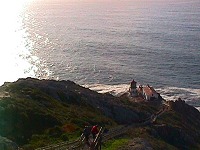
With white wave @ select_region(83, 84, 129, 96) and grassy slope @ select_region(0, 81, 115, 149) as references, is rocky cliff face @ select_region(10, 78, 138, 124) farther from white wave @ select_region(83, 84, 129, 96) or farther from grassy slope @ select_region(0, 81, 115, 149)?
white wave @ select_region(83, 84, 129, 96)

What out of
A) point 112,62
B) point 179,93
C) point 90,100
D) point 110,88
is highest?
point 112,62

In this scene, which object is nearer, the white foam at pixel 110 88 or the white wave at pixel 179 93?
the white wave at pixel 179 93

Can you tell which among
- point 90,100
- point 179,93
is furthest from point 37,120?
point 179,93

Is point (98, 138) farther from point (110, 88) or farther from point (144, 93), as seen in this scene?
point (110, 88)

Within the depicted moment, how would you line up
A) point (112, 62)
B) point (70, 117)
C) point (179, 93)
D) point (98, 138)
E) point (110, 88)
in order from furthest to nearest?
point (112, 62) → point (110, 88) → point (179, 93) → point (70, 117) → point (98, 138)

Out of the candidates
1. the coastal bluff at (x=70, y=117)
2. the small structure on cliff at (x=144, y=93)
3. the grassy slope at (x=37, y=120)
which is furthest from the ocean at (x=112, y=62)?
the grassy slope at (x=37, y=120)

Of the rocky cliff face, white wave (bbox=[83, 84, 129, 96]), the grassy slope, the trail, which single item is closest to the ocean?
white wave (bbox=[83, 84, 129, 96])

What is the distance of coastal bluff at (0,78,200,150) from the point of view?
1518 inches

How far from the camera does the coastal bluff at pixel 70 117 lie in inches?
1518

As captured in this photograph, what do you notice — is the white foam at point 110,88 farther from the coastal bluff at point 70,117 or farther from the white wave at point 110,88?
the coastal bluff at point 70,117

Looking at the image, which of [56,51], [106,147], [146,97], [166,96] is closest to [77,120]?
[106,147]

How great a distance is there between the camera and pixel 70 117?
4903 centimetres

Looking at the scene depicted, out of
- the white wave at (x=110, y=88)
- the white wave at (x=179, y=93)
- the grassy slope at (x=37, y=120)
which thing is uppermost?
the grassy slope at (x=37, y=120)

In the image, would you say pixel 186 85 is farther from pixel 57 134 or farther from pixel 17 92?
pixel 57 134
